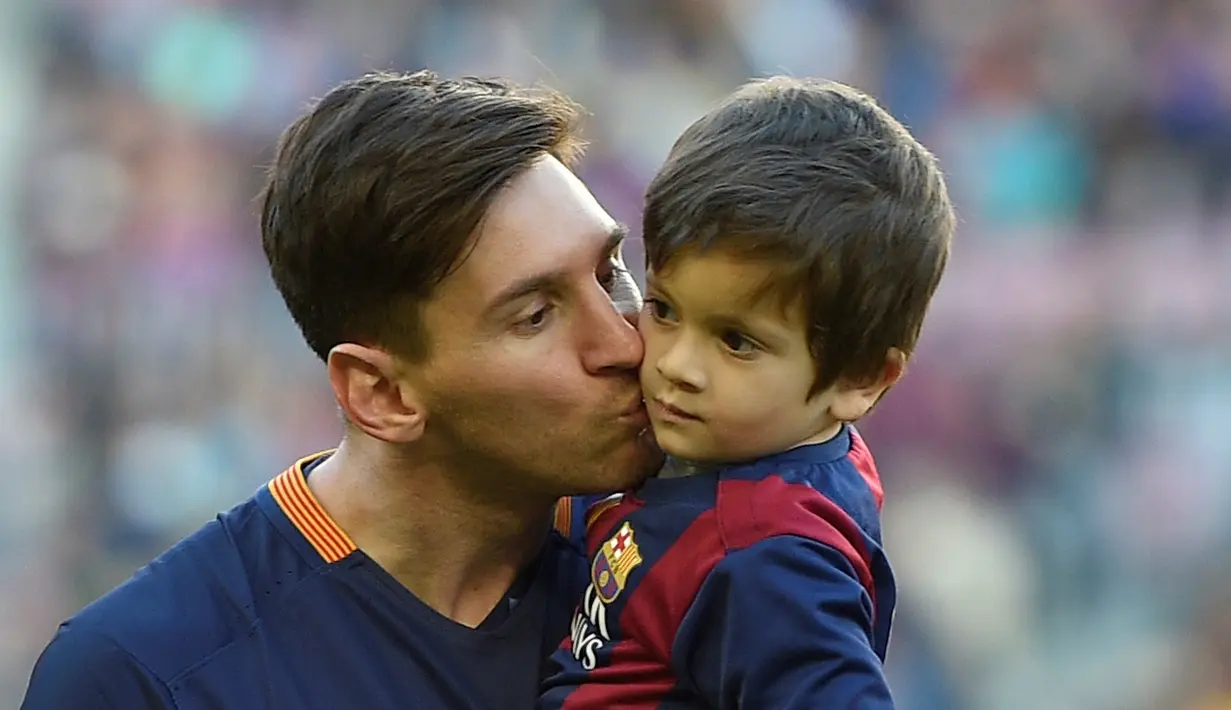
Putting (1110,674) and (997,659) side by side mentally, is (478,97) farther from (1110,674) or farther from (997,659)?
(1110,674)

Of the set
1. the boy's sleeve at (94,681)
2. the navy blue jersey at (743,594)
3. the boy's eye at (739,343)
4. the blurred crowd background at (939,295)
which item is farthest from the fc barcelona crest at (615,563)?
the blurred crowd background at (939,295)

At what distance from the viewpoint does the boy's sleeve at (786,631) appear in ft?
4.25

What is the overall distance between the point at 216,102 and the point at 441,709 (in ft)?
9.74

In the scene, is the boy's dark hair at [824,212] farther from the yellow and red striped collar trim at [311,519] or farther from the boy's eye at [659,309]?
the yellow and red striped collar trim at [311,519]

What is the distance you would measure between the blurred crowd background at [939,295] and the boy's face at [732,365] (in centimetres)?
257

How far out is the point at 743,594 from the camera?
1343mm

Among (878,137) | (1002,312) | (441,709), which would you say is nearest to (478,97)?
(878,137)

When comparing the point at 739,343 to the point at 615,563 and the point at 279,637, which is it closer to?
the point at 615,563

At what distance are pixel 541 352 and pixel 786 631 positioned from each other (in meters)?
0.48

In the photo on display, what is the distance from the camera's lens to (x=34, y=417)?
416cm

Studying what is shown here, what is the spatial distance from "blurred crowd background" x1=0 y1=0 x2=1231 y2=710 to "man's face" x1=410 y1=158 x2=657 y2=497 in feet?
7.74

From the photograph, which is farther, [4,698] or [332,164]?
[4,698]

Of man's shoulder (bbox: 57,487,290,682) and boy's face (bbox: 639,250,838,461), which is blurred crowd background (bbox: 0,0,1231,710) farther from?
boy's face (bbox: 639,250,838,461)

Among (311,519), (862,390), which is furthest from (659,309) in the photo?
(311,519)
